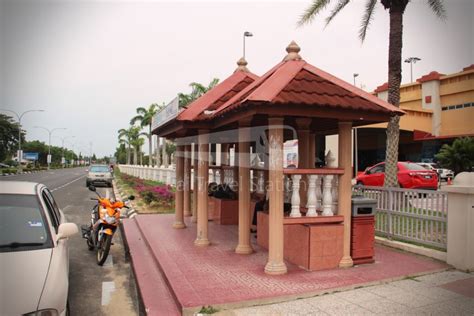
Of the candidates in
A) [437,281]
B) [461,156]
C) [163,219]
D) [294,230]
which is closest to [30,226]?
[294,230]

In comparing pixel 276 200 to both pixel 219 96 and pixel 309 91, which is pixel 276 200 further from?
pixel 219 96

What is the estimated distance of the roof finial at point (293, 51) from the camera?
21.9 feet

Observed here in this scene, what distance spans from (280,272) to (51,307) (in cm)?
331

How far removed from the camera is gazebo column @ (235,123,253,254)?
22.6 ft

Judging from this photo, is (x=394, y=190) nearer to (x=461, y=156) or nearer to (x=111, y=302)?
(x=111, y=302)

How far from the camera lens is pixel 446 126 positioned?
31.0 metres

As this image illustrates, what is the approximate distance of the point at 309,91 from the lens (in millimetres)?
5797

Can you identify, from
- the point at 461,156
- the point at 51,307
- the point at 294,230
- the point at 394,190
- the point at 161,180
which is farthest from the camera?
the point at 161,180

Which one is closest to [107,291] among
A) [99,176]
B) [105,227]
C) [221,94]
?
[105,227]

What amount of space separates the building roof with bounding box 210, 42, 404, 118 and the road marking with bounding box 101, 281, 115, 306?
326cm

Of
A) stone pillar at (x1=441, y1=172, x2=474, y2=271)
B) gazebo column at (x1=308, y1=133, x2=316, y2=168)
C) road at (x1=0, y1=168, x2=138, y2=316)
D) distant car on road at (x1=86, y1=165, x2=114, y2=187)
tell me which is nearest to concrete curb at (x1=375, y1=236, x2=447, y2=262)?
stone pillar at (x1=441, y1=172, x2=474, y2=271)

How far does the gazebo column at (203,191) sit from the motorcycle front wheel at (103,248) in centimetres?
170

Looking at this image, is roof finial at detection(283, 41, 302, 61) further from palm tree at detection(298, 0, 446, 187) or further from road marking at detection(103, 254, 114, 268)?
palm tree at detection(298, 0, 446, 187)

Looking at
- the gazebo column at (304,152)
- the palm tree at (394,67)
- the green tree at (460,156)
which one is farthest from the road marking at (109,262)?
the green tree at (460,156)
